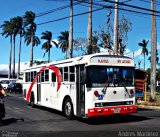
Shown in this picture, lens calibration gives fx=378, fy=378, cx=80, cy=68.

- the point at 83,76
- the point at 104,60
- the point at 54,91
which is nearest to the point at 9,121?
the point at 54,91

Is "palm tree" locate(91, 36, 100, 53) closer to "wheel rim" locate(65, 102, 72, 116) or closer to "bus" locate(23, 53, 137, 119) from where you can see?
"bus" locate(23, 53, 137, 119)

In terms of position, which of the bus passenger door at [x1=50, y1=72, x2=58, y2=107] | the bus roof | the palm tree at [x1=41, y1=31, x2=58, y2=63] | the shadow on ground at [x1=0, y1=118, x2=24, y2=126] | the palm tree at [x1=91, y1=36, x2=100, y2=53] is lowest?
the shadow on ground at [x1=0, y1=118, x2=24, y2=126]

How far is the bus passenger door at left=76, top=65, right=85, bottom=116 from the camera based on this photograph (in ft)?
51.3

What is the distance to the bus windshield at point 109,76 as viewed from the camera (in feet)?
50.1

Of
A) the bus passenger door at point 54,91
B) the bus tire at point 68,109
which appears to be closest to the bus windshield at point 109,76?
the bus tire at point 68,109

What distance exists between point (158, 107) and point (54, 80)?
851cm

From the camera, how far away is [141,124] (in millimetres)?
15000

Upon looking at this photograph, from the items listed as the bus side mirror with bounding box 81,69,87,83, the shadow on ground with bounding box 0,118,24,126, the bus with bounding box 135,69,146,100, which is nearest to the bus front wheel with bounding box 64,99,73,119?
the bus side mirror with bounding box 81,69,87,83

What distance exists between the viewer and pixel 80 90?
1591cm

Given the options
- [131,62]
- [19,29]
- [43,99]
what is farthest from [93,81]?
[19,29]

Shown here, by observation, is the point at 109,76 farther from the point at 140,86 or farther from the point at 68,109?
the point at 140,86

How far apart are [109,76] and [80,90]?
4.47 ft

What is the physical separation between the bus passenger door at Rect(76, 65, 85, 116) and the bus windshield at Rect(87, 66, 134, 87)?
452 mm

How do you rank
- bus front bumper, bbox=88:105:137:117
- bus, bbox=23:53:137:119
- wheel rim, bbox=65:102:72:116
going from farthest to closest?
wheel rim, bbox=65:102:72:116 < bus, bbox=23:53:137:119 < bus front bumper, bbox=88:105:137:117
